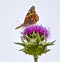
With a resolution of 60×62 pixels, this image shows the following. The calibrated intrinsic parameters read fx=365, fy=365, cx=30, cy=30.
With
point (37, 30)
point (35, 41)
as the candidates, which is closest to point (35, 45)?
point (35, 41)

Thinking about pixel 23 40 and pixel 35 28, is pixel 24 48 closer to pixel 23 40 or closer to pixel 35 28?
pixel 23 40

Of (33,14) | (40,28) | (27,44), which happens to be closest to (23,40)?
(27,44)

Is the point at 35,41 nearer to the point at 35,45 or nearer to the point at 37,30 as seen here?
the point at 35,45

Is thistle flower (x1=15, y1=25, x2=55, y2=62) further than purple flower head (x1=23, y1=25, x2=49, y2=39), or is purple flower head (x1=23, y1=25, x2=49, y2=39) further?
purple flower head (x1=23, y1=25, x2=49, y2=39)

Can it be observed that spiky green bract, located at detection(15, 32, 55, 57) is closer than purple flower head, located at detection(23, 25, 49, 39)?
Yes

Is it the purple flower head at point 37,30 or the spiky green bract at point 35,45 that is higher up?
the purple flower head at point 37,30

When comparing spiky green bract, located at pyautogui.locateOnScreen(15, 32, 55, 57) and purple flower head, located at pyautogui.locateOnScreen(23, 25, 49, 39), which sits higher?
purple flower head, located at pyautogui.locateOnScreen(23, 25, 49, 39)

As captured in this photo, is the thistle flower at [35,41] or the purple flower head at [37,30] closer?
the thistle flower at [35,41]

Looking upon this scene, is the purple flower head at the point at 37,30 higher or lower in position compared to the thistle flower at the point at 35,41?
higher
